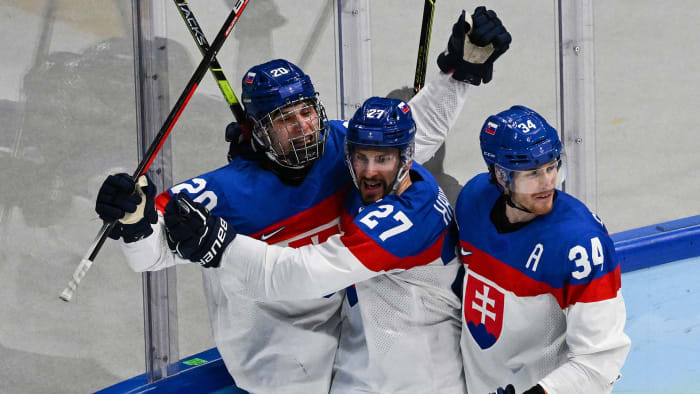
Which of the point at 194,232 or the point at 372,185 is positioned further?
the point at 372,185

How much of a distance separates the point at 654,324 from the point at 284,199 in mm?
1522

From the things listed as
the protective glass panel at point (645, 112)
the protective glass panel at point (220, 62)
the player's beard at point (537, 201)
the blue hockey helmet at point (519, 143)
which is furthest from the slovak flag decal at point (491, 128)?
the protective glass panel at point (645, 112)

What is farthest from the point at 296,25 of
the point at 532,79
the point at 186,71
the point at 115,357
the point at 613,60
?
the point at 613,60

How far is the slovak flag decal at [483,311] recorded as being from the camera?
179 centimetres

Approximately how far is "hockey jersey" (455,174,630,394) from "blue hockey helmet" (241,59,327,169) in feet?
1.25

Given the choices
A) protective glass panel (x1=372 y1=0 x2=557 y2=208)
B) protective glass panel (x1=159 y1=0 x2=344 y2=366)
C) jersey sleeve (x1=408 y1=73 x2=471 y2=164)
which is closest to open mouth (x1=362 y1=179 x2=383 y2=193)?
jersey sleeve (x1=408 y1=73 x2=471 y2=164)

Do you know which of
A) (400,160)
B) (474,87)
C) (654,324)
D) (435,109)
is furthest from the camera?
(474,87)

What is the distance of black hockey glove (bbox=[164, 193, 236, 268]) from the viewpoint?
5.33ft

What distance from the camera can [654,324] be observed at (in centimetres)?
279

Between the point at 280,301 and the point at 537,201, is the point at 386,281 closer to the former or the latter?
the point at 280,301

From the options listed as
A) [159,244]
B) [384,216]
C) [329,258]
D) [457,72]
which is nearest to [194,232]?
[159,244]

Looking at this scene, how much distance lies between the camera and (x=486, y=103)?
10.3ft

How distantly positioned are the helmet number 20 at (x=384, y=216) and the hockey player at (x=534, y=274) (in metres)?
0.16

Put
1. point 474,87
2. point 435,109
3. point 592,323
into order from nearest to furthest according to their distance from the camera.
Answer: point 592,323, point 435,109, point 474,87
